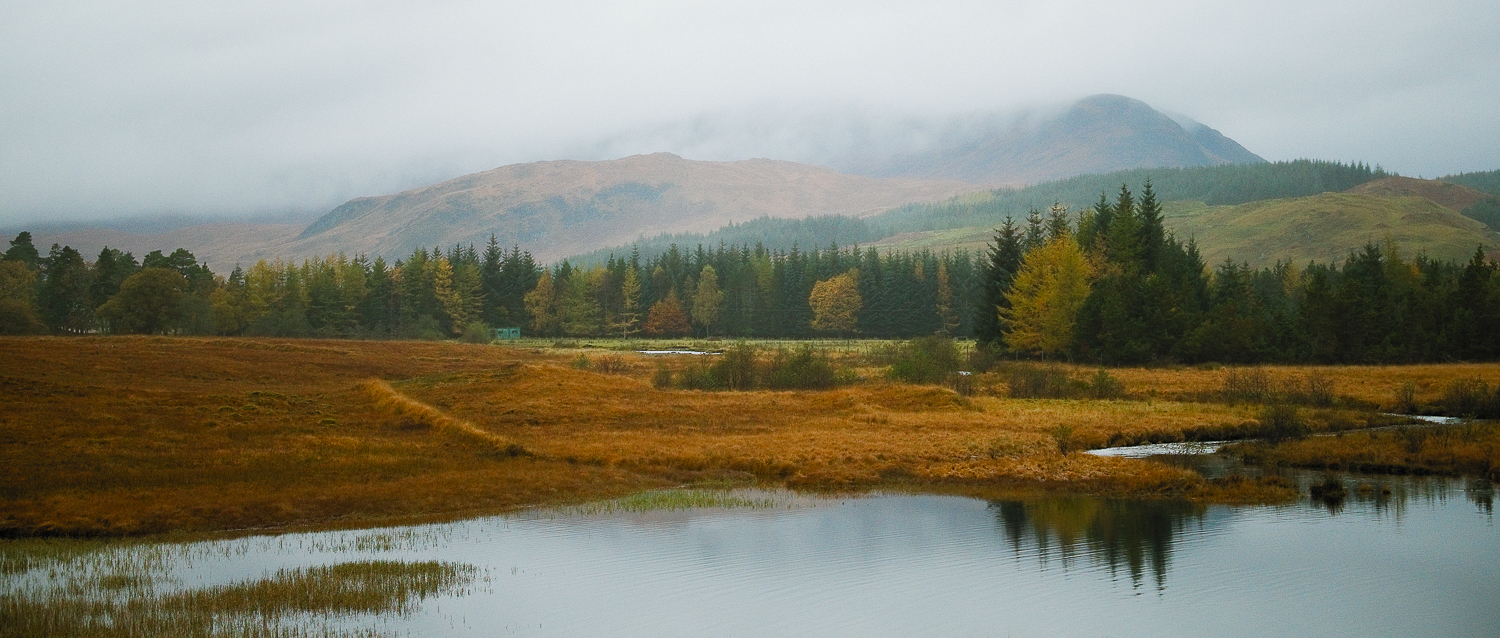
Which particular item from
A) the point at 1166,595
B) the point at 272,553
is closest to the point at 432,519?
the point at 272,553

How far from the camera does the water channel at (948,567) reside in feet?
51.5

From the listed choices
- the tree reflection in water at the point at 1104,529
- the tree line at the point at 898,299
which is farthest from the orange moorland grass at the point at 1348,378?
the tree reflection in water at the point at 1104,529

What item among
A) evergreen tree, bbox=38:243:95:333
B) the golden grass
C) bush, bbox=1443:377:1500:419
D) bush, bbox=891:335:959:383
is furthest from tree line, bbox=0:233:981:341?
the golden grass

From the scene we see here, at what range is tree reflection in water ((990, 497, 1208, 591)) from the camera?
63.8 feet

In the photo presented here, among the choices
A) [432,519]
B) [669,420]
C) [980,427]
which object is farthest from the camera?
[669,420]

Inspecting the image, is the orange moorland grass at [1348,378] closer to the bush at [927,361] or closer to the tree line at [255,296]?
the bush at [927,361]

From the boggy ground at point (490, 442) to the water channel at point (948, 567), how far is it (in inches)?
102

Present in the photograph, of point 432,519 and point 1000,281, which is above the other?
point 1000,281

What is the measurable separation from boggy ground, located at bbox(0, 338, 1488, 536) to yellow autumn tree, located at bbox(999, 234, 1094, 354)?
17614mm

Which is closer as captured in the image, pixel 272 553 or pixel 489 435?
pixel 272 553

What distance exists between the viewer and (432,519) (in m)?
23.2

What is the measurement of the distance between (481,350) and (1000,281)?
1938 inches

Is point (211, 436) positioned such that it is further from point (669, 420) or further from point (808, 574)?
point (808, 574)

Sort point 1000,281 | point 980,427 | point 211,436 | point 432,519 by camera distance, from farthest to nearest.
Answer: point 1000,281 < point 980,427 < point 211,436 < point 432,519
